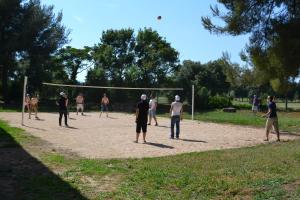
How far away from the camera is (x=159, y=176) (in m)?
11.1

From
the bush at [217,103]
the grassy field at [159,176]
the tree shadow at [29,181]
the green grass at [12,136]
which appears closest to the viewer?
the grassy field at [159,176]

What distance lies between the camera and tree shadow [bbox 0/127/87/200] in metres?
9.62

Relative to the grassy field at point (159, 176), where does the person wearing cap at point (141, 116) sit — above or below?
above

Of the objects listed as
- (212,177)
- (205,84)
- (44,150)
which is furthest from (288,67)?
(205,84)

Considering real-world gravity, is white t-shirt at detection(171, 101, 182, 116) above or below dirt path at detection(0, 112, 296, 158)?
above

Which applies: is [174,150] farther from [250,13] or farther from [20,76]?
[20,76]

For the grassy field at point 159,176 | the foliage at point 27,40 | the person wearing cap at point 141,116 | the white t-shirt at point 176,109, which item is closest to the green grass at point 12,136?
the grassy field at point 159,176

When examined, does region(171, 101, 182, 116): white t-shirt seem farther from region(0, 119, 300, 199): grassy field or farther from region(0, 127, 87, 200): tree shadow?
region(0, 127, 87, 200): tree shadow

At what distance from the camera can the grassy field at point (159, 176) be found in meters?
9.49

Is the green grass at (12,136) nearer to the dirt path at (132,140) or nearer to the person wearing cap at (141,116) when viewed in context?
the dirt path at (132,140)

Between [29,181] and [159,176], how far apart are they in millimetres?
2826

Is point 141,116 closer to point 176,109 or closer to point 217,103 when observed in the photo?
point 176,109

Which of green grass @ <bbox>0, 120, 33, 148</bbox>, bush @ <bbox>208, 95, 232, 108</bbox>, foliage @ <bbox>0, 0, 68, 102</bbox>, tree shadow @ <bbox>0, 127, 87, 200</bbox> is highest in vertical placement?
foliage @ <bbox>0, 0, 68, 102</bbox>

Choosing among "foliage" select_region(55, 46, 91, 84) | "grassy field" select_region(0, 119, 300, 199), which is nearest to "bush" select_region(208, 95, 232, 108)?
"foliage" select_region(55, 46, 91, 84)
